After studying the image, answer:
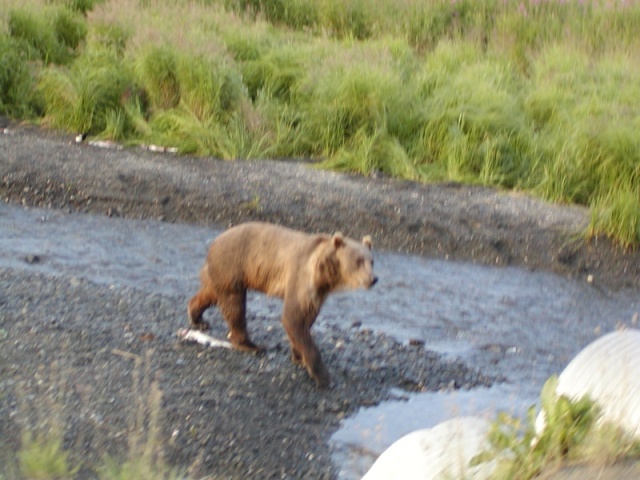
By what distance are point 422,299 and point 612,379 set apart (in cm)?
430

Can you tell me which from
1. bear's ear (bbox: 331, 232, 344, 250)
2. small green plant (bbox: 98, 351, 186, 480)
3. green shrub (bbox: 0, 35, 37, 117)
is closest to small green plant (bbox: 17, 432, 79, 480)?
small green plant (bbox: 98, 351, 186, 480)

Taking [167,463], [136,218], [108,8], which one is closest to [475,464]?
[167,463]

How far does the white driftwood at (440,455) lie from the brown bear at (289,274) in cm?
202

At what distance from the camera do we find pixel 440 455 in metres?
4.09

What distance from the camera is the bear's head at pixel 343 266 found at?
6246 millimetres

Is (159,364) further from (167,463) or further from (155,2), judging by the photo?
(155,2)

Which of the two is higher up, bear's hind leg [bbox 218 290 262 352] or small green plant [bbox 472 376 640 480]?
small green plant [bbox 472 376 640 480]

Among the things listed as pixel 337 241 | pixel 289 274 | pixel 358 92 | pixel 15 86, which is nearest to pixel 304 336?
pixel 289 274

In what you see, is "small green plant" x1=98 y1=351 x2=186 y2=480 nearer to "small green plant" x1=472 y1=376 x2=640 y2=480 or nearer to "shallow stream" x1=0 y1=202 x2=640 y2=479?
"shallow stream" x1=0 y1=202 x2=640 y2=479

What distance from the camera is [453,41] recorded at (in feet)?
51.7

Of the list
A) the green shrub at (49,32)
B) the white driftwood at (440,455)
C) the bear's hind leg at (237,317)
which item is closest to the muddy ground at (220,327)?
the bear's hind leg at (237,317)

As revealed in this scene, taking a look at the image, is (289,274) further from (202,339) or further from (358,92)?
(358,92)

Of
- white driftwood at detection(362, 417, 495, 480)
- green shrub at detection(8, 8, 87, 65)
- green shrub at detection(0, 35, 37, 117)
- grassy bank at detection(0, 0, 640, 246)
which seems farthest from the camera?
green shrub at detection(8, 8, 87, 65)

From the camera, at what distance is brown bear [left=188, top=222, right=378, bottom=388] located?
20.7ft
